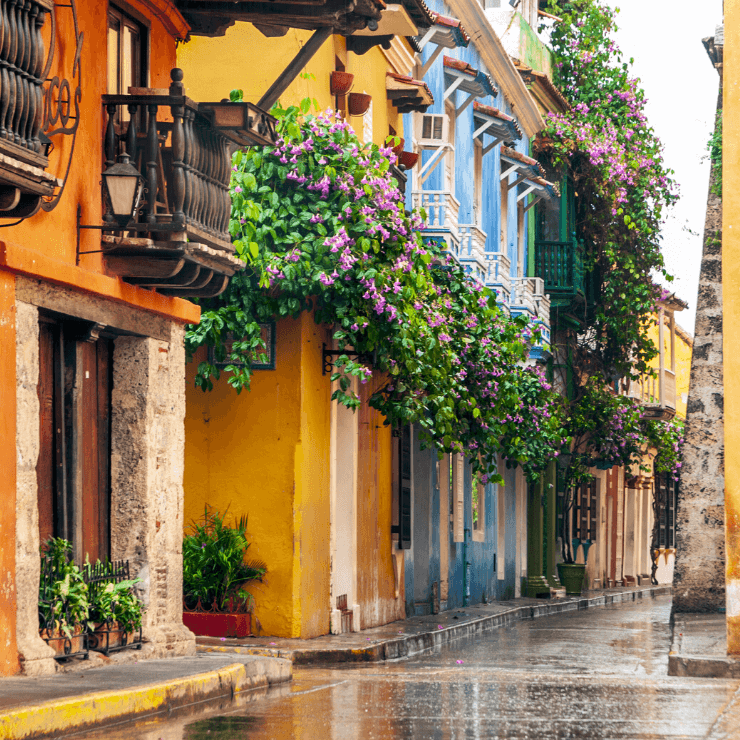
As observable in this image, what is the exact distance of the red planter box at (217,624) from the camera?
14586mm

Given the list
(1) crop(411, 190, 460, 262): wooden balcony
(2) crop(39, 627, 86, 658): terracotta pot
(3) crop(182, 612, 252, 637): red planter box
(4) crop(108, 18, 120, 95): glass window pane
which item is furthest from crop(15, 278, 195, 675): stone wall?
(1) crop(411, 190, 460, 262): wooden balcony

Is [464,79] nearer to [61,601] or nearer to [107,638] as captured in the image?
[107,638]

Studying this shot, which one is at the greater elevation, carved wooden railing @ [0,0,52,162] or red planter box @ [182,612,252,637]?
carved wooden railing @ [0,0,52,162]

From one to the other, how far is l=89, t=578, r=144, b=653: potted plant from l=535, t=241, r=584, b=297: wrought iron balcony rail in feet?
67.7

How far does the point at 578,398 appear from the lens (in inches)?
1272

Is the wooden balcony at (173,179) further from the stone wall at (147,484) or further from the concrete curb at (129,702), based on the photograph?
the concrete curb at (129,702)

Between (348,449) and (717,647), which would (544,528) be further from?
(717,647)

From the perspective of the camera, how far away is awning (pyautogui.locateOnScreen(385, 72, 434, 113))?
778 inches

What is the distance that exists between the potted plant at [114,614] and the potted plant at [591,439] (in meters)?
20.7

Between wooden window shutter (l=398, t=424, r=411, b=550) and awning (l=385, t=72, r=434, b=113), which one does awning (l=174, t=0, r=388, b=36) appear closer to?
awning (l=385, t=72, r=434, b=113)

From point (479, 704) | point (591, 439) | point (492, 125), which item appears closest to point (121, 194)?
point (479, 704)

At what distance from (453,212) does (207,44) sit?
5.99 metres

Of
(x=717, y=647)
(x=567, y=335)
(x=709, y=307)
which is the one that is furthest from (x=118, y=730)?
(x=567, y=335)

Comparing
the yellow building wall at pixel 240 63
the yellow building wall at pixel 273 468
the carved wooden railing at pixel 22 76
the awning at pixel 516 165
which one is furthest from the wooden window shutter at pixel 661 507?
the carved wooden railing at pixel 22 76
